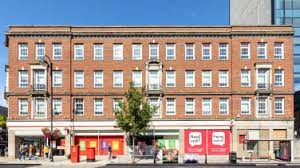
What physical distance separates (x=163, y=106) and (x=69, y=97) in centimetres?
1060

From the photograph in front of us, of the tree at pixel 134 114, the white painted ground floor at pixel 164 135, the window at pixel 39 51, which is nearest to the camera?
the tree at pixel 134 114

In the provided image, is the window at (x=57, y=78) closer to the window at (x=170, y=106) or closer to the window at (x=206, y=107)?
the window at (x=170, y=106)

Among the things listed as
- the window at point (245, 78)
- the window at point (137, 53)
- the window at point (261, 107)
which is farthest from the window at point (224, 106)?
the window at point (137, 53)

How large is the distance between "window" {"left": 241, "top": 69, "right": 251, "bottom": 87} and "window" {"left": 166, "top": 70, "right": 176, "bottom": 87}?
767 cm

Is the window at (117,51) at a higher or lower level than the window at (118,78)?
higher

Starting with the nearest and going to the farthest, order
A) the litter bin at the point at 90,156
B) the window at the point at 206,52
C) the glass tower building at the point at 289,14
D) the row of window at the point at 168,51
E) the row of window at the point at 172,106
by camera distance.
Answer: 1. the litter bin at the point at 90,156
2. the row of window at the point at 172,106
3. the row of window at the point at 168,51
4. the window at the point at 206,52
5. the glass tower building at the point at 289,14

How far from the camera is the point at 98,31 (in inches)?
2410

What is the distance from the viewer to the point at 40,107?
200ft

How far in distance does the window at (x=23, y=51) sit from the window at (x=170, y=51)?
1584 centimetres

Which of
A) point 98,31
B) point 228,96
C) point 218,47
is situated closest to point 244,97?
point 228,96

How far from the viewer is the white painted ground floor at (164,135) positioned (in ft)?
198

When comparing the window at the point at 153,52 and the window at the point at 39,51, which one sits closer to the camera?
the window at the point at 39,51

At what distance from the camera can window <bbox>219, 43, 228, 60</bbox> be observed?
202ft

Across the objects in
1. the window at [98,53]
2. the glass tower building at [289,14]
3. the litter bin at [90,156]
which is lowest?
the litter bin at [90,156]
